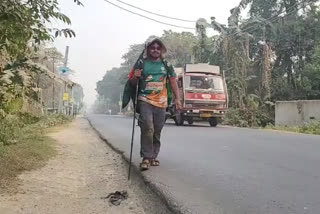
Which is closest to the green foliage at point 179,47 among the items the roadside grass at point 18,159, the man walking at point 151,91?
the roadside grass at point 18,159

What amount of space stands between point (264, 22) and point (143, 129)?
976 inches

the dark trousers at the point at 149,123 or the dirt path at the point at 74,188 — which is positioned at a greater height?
the dark trousers at the point at 149,123

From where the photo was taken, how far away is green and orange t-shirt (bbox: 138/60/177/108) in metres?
5.30

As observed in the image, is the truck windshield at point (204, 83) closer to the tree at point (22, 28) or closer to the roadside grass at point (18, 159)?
the roadside grass at point (18, 159)

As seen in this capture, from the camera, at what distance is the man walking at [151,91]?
527 centimetres

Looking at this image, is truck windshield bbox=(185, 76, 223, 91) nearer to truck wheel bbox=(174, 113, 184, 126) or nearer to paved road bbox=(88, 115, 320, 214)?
truck wheel bbox=(174, 113, 184, 126)

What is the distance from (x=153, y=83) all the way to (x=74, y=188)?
5.36ft

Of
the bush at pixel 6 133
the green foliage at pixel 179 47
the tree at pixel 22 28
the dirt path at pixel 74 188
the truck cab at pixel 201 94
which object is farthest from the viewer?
the green foliage at pixel 179 47

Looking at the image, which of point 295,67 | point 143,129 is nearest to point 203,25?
point 295,67

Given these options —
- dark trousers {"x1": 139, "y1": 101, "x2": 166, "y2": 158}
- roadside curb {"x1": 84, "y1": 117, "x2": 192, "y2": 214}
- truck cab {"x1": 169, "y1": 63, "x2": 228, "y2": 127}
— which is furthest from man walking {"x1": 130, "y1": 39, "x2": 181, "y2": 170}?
truck cab {"x1": 169, "y1": 63, "x2": 228, "y2": 127}

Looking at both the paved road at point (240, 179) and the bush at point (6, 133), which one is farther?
the bush at point (6, 133)

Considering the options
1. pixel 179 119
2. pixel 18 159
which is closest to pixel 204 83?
pixel 179 119

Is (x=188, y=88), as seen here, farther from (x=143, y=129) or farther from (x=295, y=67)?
(x=295, y=67)

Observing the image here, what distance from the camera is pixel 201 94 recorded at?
57.2 ft
